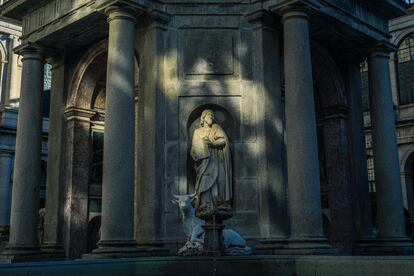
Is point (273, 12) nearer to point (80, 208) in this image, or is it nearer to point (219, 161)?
point (219, 161)

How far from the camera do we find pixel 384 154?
1858 centimetres

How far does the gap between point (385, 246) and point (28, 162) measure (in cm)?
1231

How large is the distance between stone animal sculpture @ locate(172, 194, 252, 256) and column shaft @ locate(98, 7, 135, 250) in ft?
4.49

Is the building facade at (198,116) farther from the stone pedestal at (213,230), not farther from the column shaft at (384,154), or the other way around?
the stone pedestal at (213,230)

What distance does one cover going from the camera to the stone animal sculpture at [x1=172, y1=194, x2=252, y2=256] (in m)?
13.1

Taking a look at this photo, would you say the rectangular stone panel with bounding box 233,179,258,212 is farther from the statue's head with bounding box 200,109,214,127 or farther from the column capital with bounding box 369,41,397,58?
the column capital with bounding box 369,41,397,58

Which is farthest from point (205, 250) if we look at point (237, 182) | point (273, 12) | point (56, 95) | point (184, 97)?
point (56, 95)

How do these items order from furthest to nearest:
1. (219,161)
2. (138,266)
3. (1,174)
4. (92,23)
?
(1,174), (92,23), (219,161), (138,266)

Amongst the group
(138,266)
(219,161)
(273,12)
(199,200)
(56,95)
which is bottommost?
(138,266)

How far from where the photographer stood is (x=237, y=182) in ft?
50.3

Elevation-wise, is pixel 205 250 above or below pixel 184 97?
below

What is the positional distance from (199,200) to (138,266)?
324 cm

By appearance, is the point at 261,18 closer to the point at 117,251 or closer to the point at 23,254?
the point at 117,251

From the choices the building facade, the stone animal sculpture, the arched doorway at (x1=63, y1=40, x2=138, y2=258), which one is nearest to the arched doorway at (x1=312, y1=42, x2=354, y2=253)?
the building facade
